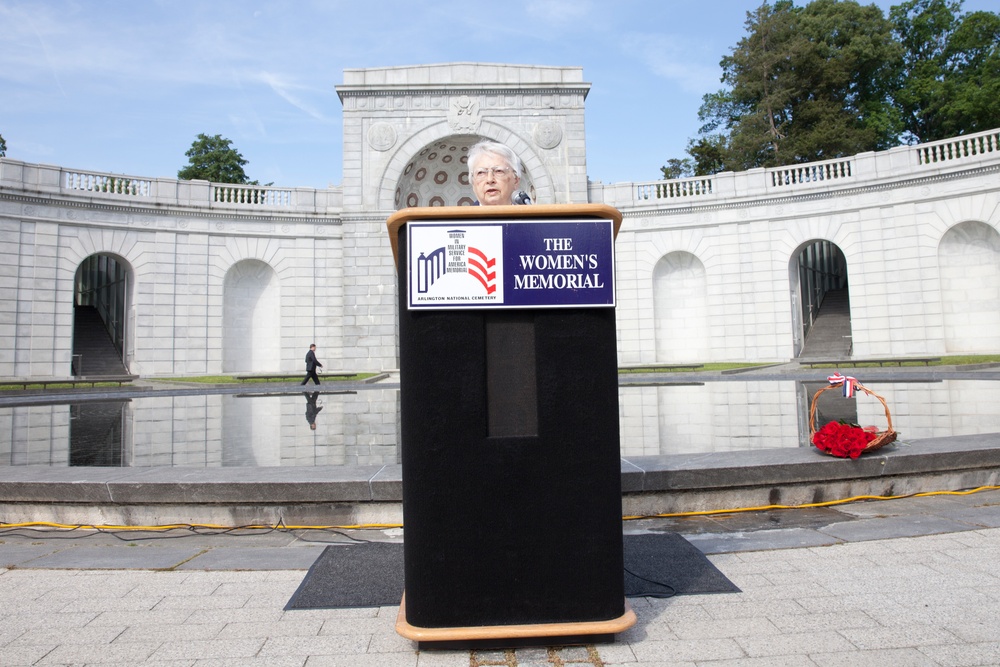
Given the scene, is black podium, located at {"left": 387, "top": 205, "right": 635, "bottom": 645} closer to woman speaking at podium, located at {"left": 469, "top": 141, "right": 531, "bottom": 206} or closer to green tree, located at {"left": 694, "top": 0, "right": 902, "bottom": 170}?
woman speaking at podium, located at {"left": 469, "top": 141, "right": 531, "bottom": 206}

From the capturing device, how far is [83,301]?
106ft

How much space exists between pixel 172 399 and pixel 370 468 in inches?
454

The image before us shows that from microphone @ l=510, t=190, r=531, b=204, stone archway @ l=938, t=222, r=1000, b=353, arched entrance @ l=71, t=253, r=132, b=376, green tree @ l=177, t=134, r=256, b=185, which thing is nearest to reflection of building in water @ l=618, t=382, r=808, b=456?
microphone @ l=510, t=190, r=531, b=204

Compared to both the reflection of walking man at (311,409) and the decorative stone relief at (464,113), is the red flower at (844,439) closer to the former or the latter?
the reflection of walking man at (311,409)

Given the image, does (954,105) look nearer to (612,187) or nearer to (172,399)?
(612,187)

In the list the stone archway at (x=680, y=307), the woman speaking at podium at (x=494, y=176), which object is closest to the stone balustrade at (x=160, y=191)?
the stone archway at (x=680, y=307)

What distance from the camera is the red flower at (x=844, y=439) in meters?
4.86

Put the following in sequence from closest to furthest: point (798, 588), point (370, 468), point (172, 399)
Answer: point (798, 588)
point (370, 468)
point (172, 399)

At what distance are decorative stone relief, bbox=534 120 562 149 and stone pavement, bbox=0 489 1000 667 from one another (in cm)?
2368

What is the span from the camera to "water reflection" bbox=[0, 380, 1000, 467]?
264 inches

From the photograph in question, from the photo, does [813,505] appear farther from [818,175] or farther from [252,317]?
[252,317]

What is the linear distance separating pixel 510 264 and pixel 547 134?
25.1 m

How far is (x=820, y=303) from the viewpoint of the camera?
29797mm

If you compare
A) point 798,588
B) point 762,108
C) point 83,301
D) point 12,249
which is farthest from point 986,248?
point 83,301
